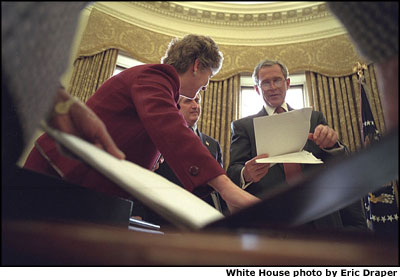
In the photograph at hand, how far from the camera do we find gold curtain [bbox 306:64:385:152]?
3.65 metres

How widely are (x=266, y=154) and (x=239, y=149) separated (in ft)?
2.39

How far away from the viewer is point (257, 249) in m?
0.25

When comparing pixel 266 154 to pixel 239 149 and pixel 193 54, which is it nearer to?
pixel 193 54

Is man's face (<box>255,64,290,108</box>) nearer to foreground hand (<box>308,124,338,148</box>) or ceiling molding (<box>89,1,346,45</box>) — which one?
foreground hand (<box>308,124,338,148</box>)

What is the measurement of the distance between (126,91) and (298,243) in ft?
1.54

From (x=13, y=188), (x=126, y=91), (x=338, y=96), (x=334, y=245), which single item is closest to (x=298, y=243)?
(x=334, y=245)

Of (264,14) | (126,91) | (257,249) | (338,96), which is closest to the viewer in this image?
(257,249)

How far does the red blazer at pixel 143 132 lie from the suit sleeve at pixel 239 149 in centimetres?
103

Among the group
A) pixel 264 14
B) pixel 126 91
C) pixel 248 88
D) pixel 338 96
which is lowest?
pixel 126 91

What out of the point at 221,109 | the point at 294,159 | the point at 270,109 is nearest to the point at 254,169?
the point at 294,159

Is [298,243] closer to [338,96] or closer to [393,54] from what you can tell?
[393,54]

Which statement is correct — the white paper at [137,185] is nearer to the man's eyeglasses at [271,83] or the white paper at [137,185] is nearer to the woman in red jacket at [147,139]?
the woman in red jacket at [147,139]

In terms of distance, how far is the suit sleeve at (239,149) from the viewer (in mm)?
1671

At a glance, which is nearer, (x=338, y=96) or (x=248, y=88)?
(x=338, y=96)
